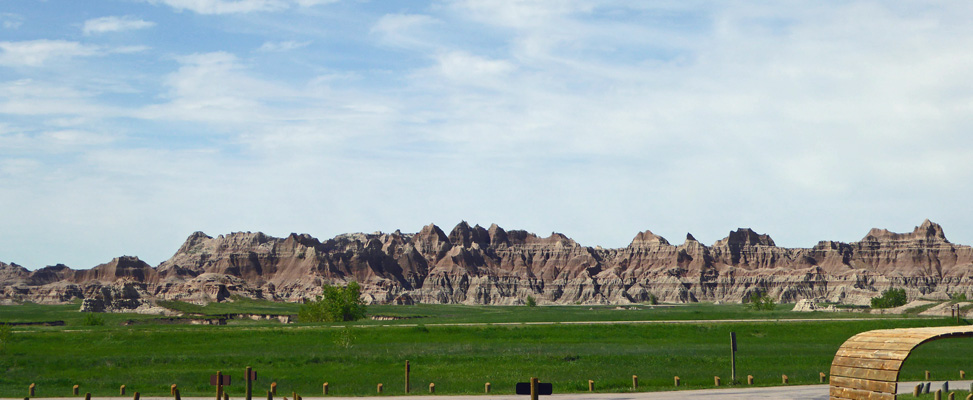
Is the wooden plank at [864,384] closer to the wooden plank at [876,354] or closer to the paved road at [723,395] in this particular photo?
the wooden plank at [876,354]

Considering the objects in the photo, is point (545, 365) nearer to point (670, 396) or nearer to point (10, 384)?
point (670, 396)

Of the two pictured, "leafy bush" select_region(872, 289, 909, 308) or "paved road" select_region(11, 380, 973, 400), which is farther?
"leafy bush" select_region(872, 289, 909, 308)

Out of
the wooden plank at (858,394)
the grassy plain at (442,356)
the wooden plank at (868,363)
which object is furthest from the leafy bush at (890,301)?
the wooden plank at (868,363)

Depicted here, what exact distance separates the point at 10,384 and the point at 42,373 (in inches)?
294

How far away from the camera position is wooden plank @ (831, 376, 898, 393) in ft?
65.4

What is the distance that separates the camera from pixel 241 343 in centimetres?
7000

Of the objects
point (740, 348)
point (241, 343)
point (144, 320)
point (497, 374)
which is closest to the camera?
point (497, 374)

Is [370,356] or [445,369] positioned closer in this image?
[445,369]

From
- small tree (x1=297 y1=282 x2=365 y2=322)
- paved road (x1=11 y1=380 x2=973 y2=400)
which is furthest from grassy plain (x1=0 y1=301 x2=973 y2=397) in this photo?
small tree (x1=297 y1=282 x2=365 y2=322)

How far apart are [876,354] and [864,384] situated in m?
0.86

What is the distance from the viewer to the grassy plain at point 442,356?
137ft

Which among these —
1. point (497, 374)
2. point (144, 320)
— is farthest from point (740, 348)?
point (144, 320)

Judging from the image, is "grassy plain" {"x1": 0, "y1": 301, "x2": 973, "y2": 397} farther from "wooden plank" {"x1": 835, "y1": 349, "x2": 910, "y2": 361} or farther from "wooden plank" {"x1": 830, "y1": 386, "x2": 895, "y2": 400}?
"wooden plank" {"x1": 835, "y1": 349, "x2": 910, "y2": 361}

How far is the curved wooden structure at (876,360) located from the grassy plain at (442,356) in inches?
Answer: 590
